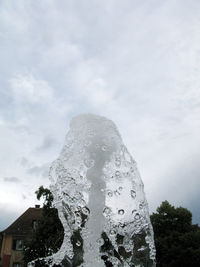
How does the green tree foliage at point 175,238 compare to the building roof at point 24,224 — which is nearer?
the green tree foliage at point 175,238

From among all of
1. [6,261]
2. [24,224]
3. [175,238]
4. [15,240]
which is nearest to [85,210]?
[175,238]

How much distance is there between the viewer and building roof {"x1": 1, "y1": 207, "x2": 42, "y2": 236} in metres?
32.2

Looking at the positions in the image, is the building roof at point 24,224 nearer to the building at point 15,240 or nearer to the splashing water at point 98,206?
the building at point 15,240

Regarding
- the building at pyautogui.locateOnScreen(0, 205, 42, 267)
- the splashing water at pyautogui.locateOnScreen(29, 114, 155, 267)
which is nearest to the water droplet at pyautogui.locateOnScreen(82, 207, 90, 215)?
the splashing water at pyautogui.locateOnScreen(29, 114, 155, 267)

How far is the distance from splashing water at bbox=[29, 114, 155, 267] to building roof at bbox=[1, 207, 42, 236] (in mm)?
28425

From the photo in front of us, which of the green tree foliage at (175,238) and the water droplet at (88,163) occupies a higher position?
the green tree foliage at (175,238)

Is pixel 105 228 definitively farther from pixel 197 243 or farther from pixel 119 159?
pixel 197 243

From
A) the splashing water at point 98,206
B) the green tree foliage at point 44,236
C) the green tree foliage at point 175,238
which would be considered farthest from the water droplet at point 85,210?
the green tree foliage at point 175,238

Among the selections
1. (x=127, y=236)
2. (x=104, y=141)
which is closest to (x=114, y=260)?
(x=127, y=236)

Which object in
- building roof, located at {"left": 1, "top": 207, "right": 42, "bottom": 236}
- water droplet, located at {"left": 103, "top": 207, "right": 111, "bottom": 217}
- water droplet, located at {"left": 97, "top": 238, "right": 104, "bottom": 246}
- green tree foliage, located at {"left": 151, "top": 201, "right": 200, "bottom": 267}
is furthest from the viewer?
building roof, located at {"left": 1, "top": 207, "right": 42, "bottom": 236}

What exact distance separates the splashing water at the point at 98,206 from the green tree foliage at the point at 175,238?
1960cm

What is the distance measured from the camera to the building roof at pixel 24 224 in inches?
1269

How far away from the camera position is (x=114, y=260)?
531 cm

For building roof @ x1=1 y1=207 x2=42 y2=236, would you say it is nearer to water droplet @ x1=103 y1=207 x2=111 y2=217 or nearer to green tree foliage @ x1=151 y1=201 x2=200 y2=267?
green tree foliage @ x1=151 y1=201 x2=200 y2=267
